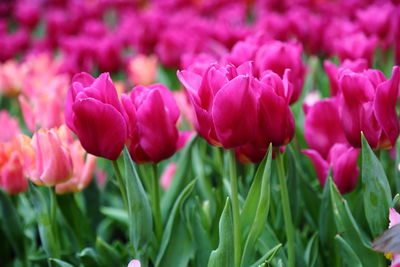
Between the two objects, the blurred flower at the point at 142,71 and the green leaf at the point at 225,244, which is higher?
the green leaf at the point at 225,244

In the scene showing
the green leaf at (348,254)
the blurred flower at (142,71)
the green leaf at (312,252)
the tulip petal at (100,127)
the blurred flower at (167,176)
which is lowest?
the blurred flower at (142,71)

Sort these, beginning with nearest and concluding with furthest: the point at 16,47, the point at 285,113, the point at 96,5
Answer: the point at 285,113 → the point at 16,47 → the point at 96,5

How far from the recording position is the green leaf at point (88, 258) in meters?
1.08

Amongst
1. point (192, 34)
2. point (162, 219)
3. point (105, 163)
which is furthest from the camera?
point (192, 34)

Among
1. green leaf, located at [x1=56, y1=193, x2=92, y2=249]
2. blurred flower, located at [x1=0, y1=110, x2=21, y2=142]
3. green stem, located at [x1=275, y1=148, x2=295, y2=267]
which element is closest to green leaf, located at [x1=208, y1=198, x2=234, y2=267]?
green stem, located at [x1=275, y1=148, x2=295, y2=267]

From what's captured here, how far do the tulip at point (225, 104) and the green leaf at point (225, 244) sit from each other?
100mm

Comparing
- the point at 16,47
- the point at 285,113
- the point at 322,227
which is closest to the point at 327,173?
the point at 322,227

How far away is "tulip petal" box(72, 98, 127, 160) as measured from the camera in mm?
858

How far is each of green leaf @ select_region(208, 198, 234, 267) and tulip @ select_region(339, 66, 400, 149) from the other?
258 mm

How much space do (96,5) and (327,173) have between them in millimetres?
3114

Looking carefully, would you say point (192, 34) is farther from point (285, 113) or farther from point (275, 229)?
point (285, 113)

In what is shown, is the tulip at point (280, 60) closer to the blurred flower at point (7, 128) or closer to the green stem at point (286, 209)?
the green stem at point (286, 209)

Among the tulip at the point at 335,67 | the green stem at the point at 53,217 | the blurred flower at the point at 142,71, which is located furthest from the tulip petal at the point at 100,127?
the blurred flower at the point at 142,71

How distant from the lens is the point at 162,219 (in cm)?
117
